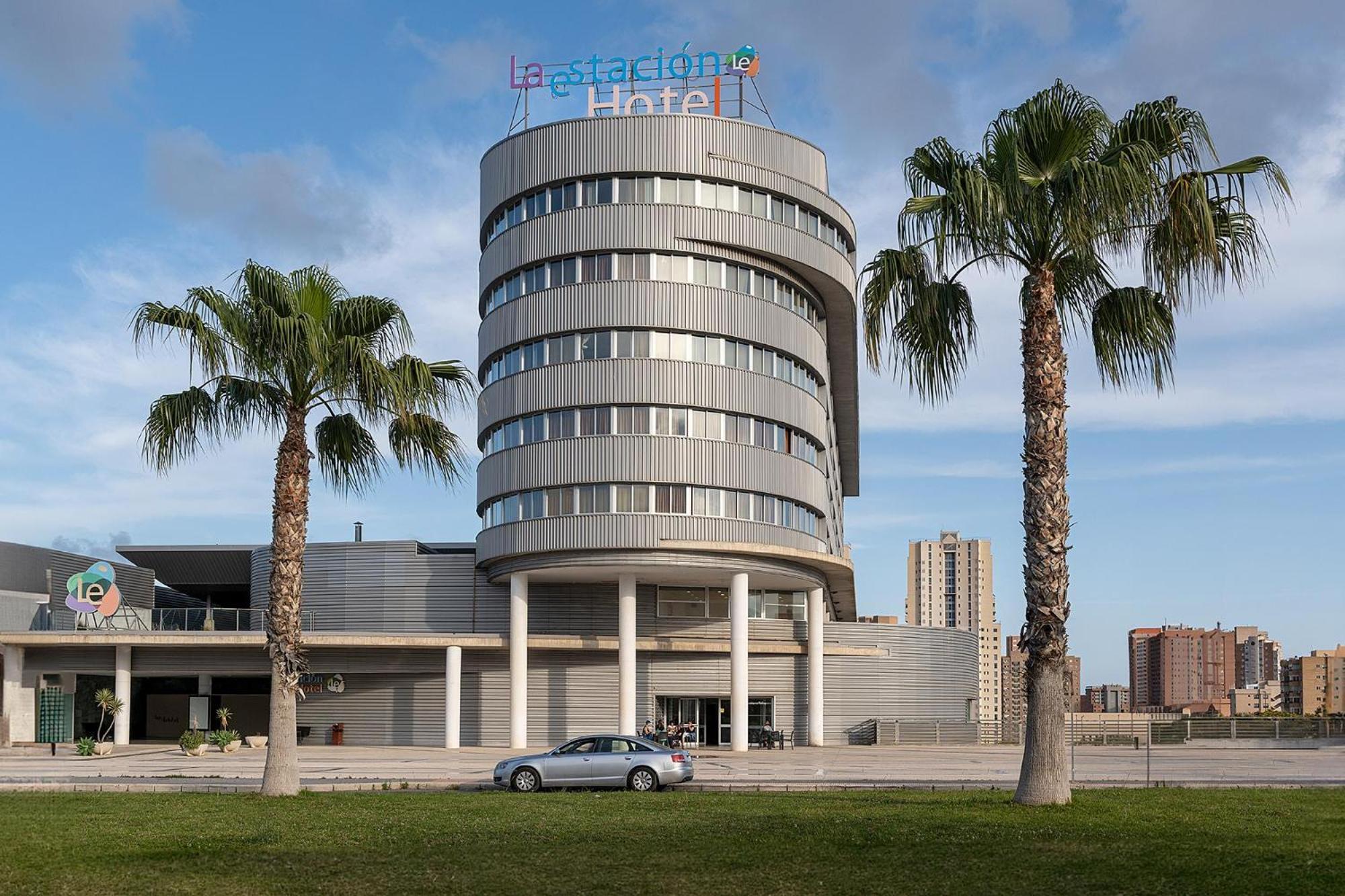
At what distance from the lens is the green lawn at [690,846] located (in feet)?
49.2

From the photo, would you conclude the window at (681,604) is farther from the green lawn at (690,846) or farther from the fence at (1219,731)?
the green lawn at (690,846)

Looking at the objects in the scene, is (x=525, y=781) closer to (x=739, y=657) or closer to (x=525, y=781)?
(x=525, y=781)

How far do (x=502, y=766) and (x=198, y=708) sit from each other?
35193mm

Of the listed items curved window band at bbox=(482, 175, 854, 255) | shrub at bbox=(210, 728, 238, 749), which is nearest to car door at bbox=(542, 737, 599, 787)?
shrub at bbox=(210, 728, 238, 749)

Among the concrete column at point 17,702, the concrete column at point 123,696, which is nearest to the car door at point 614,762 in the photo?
the concrete column at point 123,696

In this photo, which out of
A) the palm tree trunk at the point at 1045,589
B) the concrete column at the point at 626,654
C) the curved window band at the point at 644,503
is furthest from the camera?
the concrete column at the point at 626,654

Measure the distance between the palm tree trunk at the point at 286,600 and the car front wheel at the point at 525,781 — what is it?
5.26 metres

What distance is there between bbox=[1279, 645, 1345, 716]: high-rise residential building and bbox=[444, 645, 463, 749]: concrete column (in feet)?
510

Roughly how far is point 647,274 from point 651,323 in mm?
2137

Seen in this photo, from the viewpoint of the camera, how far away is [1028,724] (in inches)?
876

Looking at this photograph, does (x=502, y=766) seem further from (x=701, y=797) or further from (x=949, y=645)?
(x=949, y=645)

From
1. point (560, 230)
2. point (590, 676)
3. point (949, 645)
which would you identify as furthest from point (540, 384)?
point (949, 645)

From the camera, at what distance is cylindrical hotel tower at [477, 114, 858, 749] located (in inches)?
2169

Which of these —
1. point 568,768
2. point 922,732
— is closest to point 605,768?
point 568,768
